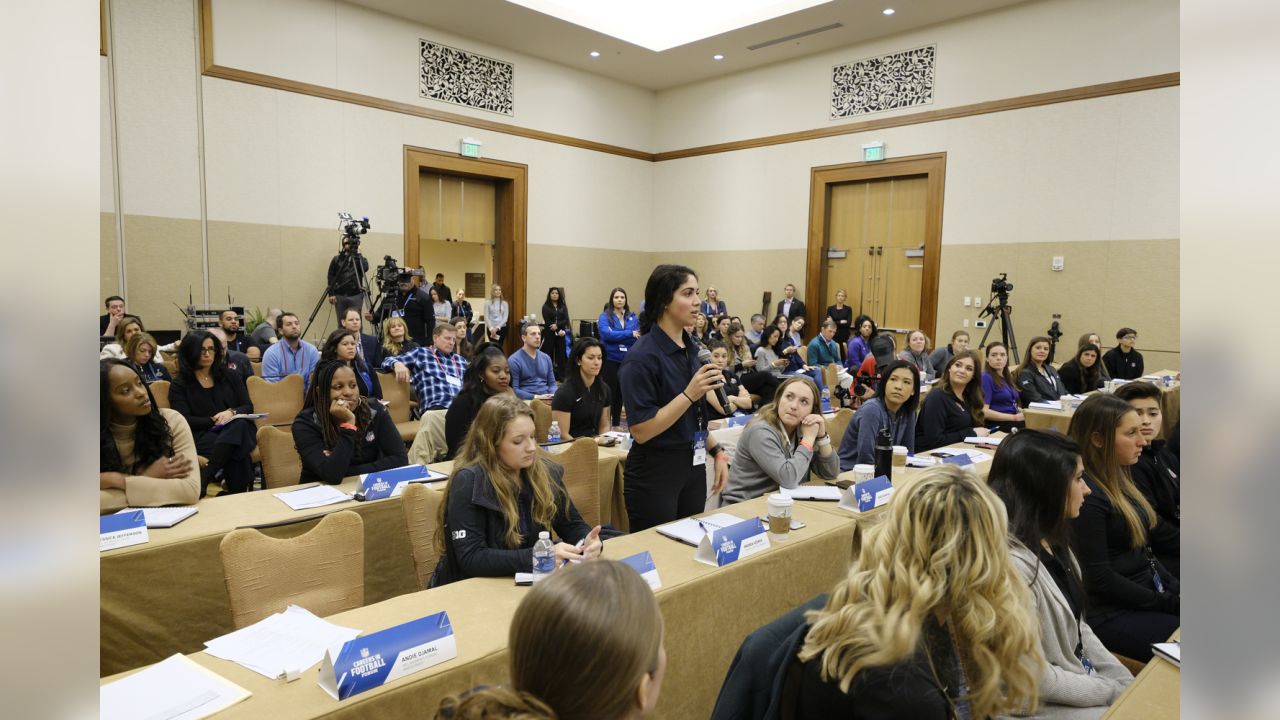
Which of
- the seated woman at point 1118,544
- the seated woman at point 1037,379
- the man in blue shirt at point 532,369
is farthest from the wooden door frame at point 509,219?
the seated woman at point 1118,544

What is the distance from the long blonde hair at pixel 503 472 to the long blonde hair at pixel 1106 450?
1809mm

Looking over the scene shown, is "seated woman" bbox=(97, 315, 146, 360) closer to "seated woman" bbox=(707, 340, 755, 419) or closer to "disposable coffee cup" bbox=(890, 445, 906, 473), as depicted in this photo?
"seated woman" bbox=(707, 340, 755, 419)

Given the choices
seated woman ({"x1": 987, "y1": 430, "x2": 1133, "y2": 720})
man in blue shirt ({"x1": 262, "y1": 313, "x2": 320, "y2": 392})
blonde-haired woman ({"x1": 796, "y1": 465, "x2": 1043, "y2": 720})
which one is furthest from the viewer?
man in blue shirt ({"x1": 262, "y1": 313, "x2": 320, "y2": 392})

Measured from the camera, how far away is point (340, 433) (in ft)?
10.8

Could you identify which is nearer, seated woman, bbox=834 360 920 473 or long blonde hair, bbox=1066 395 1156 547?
long blonde hair, bbox=1066 395 1156 547

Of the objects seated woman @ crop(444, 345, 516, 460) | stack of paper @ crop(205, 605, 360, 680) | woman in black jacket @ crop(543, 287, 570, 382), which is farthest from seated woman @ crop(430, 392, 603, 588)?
woman in black jacket @ crop(543, 287, 570, 382)

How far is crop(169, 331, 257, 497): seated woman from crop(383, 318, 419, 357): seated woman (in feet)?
6.62

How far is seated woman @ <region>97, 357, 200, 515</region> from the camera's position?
268 centimetres

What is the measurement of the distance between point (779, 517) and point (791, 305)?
881cm

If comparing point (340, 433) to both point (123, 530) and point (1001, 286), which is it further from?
point (1001, 286)

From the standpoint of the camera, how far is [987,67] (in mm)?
9414

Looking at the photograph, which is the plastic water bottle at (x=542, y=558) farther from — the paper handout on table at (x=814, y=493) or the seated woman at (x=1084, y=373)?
the seated woman at (x=1084, y=373)

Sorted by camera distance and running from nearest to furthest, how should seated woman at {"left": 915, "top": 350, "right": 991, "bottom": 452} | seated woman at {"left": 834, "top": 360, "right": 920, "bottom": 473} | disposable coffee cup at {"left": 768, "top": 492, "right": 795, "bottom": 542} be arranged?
disposable coffee cup at {"left": 768, "top": 492, "right": 795, "bottom": 542}
seated woman at {"left": 834, "top": 360, "right": 920, "bottom": 473}
seated woman at {"left": 915, "top": 350, "right": 991, "bottom": 452}
